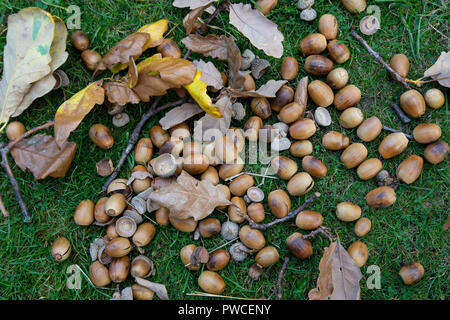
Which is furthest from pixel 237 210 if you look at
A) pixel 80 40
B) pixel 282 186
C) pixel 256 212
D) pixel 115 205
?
pixel 80 40

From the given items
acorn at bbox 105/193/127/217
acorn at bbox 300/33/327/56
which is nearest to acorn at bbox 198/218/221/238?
acorn at bbox 105/193/127/217

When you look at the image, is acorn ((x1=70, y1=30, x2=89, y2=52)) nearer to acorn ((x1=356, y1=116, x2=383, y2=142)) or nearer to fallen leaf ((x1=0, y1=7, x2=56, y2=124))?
fallen leaf ((x1=0, y1=7, x2=56, y2=124))

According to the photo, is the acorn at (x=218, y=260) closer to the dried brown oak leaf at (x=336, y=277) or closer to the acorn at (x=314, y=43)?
the dried brown oak leaf at (x=336, y=277)

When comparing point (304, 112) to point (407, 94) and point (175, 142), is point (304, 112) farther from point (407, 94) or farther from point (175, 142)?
point (175, 142)

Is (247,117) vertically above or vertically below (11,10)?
below

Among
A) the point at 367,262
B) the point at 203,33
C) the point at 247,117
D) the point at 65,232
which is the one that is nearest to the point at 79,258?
the point at 65,232

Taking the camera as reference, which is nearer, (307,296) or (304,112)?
(307,296)

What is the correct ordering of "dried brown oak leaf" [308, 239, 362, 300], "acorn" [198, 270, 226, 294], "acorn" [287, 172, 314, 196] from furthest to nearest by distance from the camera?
"acorn" [287, 172, 314, 196] → "acorn" [198, 270, 226, 294] → "dried brown oak leaf" [308, 239, 362, 300]
